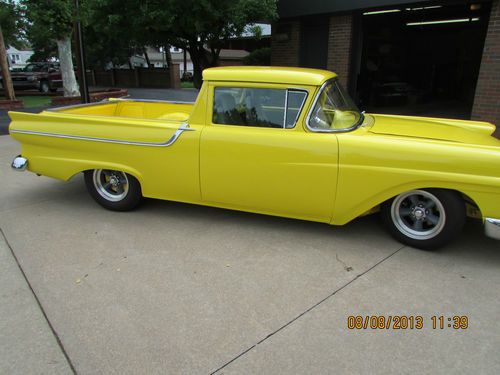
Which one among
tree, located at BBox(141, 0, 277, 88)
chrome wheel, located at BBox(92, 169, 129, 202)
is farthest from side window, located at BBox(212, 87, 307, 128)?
tree, located at BBox(141, 0, 277, 88)

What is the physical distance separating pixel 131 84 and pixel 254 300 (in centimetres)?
2790

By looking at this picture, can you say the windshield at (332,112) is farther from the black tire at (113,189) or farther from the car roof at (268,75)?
the black tire at (113,189)

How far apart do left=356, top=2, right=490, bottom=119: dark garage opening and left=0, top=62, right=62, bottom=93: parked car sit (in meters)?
16.5

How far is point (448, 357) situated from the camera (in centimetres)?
231

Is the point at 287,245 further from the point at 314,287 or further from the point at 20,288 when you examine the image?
the point at 20,288

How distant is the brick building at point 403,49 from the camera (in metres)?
7.41

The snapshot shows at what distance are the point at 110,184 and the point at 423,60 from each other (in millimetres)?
16018

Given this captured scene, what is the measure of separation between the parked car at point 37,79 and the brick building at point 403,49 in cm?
1520

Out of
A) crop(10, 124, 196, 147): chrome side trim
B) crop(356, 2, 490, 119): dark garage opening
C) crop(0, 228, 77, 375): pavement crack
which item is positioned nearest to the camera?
crop(0, 228, 77, 375): pavement crack

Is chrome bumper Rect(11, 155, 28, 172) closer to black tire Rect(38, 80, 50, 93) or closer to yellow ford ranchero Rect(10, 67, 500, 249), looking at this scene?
yellow ford ranchero Rect(10, 67, 500, 249)

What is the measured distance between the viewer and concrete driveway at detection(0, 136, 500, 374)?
7.53 feet

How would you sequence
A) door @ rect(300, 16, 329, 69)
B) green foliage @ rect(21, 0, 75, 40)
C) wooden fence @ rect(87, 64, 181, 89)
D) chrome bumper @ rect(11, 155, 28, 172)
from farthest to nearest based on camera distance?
wooden fence @ rect(87, 64, 181, 89), green foliage @ rect(21, 0, 75, 40), door @ rect(300, 16, 329, 69), chrome bumper @ rect(11, 155, 28, 172)

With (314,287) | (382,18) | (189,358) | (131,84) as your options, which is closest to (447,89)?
(382,18)

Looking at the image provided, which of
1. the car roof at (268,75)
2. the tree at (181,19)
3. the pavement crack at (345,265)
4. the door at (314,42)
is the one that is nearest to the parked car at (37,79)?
the tree at (181,19)
